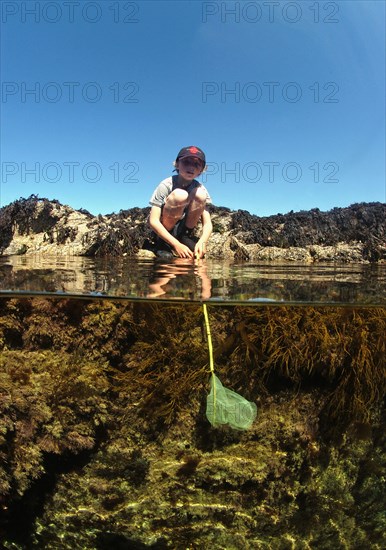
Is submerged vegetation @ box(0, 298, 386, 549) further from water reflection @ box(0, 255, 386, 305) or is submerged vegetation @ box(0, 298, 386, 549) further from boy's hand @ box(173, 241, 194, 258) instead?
boy's hand @ box(173, 241, 194, 258)

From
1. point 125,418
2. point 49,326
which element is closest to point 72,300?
point 49,326

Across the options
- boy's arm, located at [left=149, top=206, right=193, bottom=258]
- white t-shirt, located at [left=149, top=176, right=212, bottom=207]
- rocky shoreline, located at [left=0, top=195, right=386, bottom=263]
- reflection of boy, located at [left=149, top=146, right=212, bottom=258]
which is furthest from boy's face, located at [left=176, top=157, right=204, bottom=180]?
rocky shoreline, located at [left=0, top=195, right=386, bottom=263]

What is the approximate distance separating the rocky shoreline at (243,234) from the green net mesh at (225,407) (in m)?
Answer: 4.27

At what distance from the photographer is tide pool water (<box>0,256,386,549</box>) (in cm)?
319

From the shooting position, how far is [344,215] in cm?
783

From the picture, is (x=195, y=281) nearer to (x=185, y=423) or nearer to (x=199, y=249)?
(x=199, y=249)

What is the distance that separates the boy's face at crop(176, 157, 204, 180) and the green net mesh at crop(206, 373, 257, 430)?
11.9 ft

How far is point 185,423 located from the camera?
361 centimetres

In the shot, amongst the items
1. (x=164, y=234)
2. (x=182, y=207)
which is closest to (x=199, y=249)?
(x=164, y=234)

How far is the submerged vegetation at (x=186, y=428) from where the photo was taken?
319 cm

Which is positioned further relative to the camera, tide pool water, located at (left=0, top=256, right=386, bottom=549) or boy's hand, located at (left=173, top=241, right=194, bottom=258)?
boy's hand, located at (left=173, top=241, right=194, bottom=258)

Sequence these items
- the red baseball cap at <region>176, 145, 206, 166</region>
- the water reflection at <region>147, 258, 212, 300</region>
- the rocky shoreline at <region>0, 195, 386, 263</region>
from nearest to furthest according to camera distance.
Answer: the water reflection at <region>147, 258, 212, 300</region> < the red baseball cap at <region>176, 145, 206, 166</region> < the rocky shoreline at <region>0, 195, 386, 263</region>

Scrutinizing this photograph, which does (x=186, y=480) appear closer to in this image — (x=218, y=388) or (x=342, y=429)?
(x=218, y=388)

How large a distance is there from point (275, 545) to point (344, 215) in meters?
6.34
